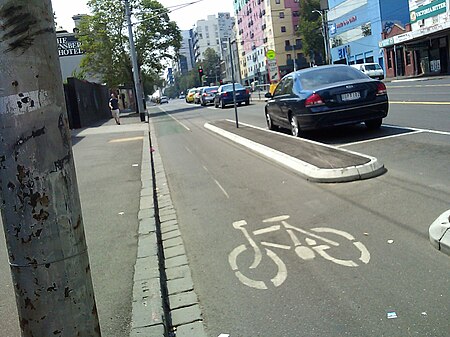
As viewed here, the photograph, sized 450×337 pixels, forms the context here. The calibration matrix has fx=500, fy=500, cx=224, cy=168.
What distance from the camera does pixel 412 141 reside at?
31.9ft

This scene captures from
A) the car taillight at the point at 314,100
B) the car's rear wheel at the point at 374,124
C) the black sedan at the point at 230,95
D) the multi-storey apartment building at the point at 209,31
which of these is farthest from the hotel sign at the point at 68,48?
the multi-storey apartment building at the point at 209,31

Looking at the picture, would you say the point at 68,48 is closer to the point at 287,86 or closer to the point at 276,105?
the point at 276,105

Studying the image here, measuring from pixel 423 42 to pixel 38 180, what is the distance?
5050cm

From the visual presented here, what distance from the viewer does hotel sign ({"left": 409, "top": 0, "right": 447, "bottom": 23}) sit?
41.6 m

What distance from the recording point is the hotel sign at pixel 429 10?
136 feet

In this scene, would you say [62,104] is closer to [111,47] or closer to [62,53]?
[111,47]

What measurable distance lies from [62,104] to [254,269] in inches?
110

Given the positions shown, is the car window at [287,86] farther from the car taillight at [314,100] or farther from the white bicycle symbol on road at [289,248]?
the white bicycle symbol on road at [289,248]

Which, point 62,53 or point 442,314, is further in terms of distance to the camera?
point 62,53

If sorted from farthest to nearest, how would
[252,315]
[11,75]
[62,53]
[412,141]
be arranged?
[62,53] < [412,141] < [252,315] < [11,75]

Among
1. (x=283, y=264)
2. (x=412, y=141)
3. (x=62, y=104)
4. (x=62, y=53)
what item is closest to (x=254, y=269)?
(x=283, y=264)

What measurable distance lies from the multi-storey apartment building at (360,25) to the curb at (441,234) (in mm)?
58101

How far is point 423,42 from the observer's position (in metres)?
47.1

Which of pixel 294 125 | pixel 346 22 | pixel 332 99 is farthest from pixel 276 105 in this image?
pixel 346 22
